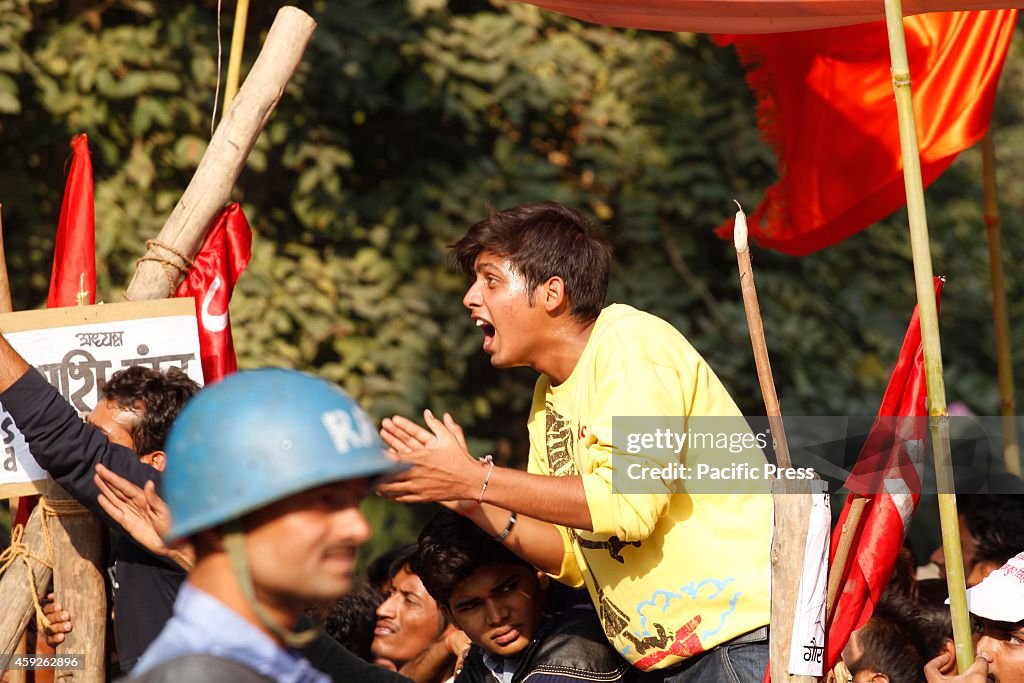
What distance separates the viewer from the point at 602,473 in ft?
9.90

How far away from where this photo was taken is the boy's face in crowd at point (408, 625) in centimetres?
471

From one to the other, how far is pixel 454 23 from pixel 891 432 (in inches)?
163

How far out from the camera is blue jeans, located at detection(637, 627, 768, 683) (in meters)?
3.11

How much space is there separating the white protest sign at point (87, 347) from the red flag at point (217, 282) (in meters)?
0.19

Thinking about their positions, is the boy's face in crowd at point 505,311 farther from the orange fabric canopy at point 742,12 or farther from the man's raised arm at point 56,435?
the orange fabric canopy at point 742,12

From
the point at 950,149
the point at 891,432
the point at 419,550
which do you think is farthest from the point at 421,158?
the point at 891,432

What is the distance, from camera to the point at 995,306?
480 centimetres

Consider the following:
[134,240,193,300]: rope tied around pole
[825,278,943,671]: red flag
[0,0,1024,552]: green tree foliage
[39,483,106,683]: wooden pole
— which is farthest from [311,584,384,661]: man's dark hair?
[825,278,943,671]: red flag

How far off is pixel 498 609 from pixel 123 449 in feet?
3.41

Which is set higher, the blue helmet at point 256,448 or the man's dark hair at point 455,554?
the man's dark hair at point 455,554

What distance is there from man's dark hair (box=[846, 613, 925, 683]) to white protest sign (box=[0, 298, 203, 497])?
2.00 m

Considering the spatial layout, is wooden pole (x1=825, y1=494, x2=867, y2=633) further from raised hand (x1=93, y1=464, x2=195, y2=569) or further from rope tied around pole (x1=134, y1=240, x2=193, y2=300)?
rope tied around pole (x1=134, y1=240, x2=193, y2=300)

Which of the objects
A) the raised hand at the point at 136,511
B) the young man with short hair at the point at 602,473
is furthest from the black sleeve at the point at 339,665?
the raised hand at the point at 136,511

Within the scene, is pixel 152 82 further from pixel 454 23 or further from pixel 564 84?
pixel 564 84
